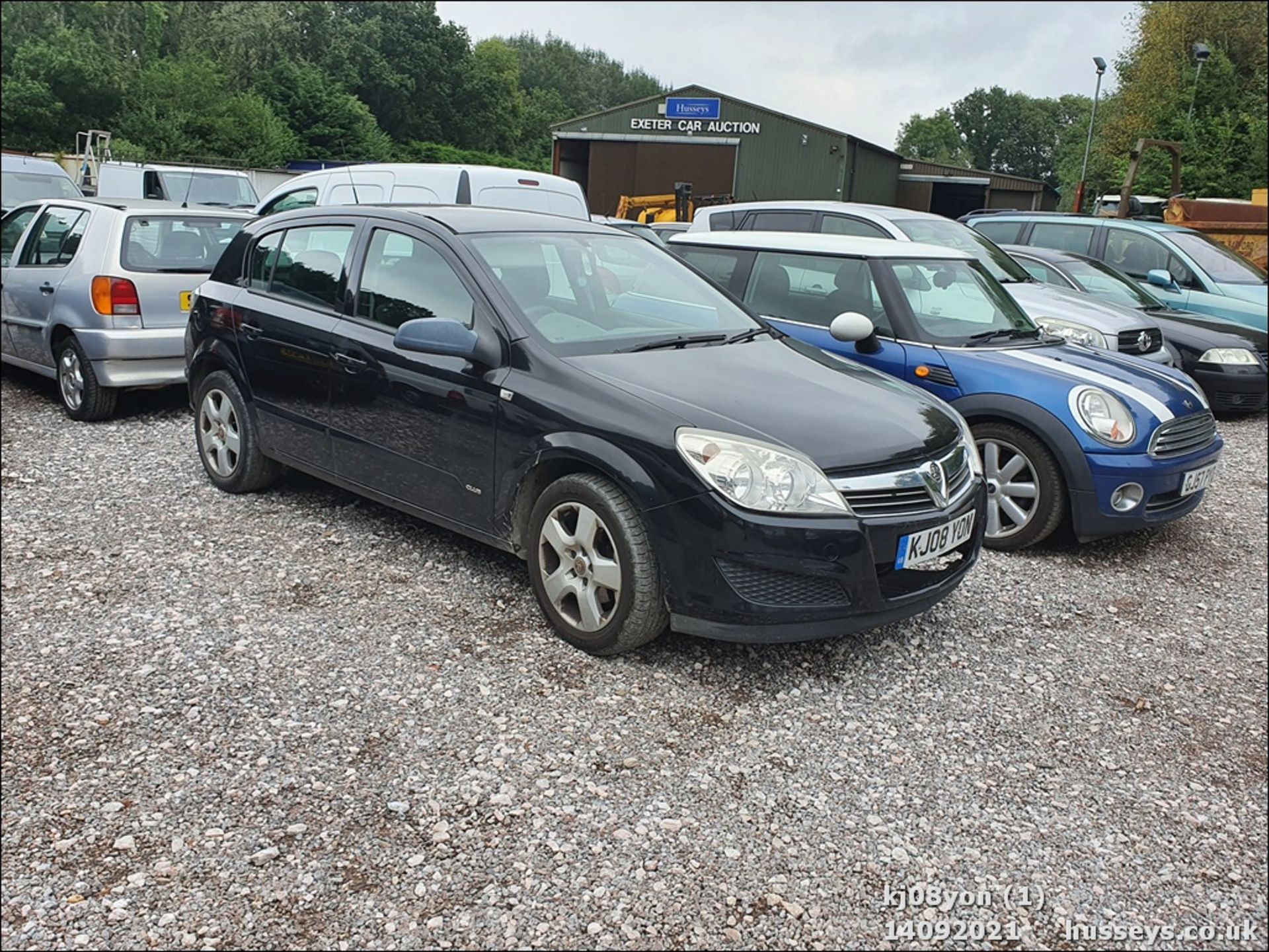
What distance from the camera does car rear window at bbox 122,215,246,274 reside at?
22.3 ft

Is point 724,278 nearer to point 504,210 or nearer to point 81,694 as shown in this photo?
point 504,210

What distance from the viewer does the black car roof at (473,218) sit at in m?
4.35

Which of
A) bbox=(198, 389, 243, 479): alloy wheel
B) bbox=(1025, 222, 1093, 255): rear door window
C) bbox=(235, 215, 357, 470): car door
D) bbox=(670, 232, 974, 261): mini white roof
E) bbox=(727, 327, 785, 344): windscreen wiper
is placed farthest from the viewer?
bbox=(1025, 222, 1093, 255): rear door window

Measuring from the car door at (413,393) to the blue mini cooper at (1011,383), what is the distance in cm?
209

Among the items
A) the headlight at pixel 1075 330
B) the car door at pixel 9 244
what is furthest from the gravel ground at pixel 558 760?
the car door at pixel 9 244

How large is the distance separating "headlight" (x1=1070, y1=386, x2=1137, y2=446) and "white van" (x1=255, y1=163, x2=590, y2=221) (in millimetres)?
3799

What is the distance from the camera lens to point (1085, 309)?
780 centimetres

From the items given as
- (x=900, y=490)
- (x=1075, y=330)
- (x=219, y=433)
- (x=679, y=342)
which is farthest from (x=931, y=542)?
(x=1075, y=330)

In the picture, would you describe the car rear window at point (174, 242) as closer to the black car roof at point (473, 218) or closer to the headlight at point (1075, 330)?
the black car roof at point (473, 218)

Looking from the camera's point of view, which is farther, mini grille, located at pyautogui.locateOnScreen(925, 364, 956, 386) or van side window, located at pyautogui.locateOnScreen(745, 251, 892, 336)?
van side window, located at pyautogui.locateOnScreen(745, 251, 892, 336)

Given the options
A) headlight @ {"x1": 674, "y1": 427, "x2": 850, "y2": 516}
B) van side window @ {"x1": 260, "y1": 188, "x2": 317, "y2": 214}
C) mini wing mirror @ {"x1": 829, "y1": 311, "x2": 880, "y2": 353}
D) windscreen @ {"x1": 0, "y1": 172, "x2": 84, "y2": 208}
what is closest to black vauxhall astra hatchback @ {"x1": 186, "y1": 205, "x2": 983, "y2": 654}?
headlight @ {"x1": 674, "y1": 427, "x2": 850, "y2": 516}

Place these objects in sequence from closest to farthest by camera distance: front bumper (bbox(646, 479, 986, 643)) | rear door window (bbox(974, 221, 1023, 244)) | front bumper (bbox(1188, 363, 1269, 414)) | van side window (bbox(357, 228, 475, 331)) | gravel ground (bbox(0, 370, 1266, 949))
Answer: gravel ground (bbox(0, 370, 1266, 949)) → front bumper (bbox(646, 479, 986, 643)) → van side window (bbox(357, 228, 475, 331)) → front bumper (bbox(1188, 363, 1269, 414)) → rear door window (bbox(974, 221, 1023, 244))

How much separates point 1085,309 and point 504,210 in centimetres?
510

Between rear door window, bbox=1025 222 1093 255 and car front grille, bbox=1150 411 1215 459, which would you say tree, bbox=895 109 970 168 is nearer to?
car front grille, bbox=1150 411 1215 459
